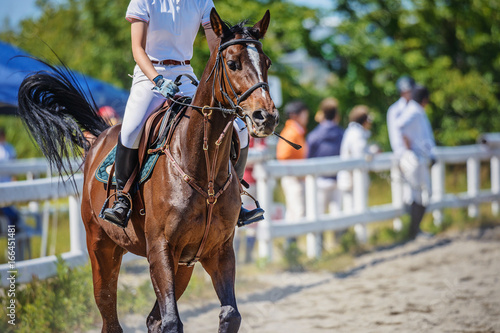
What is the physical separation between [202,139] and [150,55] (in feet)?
2.59

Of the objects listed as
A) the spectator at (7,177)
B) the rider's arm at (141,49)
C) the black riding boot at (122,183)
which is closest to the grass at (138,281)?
the spectator at (7,177)

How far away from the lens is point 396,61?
16.9m

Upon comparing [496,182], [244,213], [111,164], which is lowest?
[496,182]

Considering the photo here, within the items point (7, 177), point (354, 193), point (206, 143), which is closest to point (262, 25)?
point (206, 143)

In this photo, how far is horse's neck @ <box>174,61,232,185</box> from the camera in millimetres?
3900

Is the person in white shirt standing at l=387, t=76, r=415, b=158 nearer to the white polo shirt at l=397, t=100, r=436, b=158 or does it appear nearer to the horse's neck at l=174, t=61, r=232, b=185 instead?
the white polo shirt at l=397, t=100, r=436, b=158

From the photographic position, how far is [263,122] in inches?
129

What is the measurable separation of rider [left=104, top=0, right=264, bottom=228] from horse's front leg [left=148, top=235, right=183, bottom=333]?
41 centimetres

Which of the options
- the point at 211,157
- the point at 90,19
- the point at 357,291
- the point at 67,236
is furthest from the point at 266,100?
the point at 90,19

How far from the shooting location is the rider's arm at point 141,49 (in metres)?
3.99

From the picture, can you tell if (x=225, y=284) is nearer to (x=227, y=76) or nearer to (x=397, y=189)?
(x=227, y=76)

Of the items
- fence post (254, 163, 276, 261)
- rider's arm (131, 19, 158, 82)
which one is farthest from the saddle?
fence post (254, 163, 276, 261)

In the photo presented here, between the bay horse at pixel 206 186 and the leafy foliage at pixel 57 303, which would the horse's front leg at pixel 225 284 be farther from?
the leafy foliage at pixel 57 303

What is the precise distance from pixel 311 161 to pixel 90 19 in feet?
32.1
